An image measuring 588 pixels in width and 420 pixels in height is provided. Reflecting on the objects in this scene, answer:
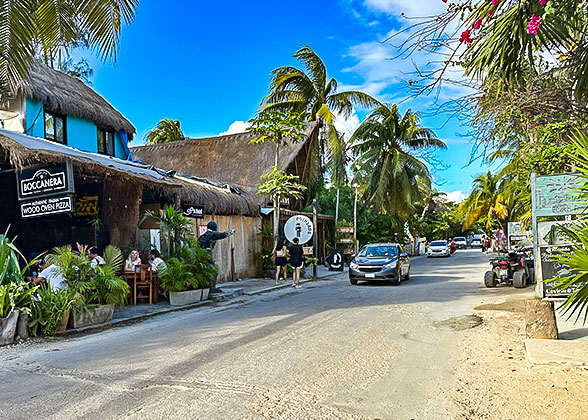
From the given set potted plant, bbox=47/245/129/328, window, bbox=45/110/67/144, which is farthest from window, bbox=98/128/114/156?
potted plant, bbox=47/245/129/328

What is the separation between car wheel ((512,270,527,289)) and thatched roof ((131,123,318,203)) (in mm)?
11679

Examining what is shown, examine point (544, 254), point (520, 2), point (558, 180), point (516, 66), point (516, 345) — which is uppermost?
point (520, 2)

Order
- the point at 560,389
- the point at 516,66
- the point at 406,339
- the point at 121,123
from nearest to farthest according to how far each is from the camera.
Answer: the point at 560,389
the point at 516,66
the point at 406,339
the point at 121,123

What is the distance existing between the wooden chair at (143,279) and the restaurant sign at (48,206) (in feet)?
9.29

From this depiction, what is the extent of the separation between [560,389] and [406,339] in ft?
9.75

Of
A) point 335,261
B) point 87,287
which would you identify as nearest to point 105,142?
point 335,261

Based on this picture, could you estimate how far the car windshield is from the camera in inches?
713

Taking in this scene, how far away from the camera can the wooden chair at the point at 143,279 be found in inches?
495

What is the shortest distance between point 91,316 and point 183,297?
318cm

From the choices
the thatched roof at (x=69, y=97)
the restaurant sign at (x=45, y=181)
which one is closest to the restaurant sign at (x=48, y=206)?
the restaurant sign at (x=45, y=181)

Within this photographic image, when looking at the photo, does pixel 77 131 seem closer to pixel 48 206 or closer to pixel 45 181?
pixel 45 181

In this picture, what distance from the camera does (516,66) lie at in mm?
6344

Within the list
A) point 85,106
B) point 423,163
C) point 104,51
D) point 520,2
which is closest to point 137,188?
point 104,51

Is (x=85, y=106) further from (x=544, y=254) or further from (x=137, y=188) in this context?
(x=544, y=254)
